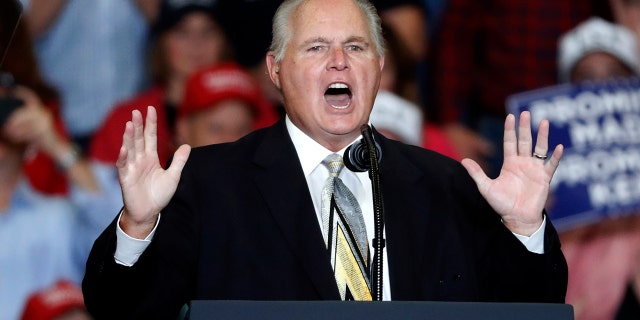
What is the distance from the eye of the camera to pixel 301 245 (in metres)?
2.16

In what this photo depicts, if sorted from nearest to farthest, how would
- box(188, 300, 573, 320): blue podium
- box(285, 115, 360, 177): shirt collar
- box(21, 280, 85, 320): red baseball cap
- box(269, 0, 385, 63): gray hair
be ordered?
1. box(188, 300, 573, 320): blue podium
2. box(285, 115, 360, 177): shirt collar
3. box(269, 0, 385, 63): gray hair
4. box(21, 280, 85, 320): red baseball cap

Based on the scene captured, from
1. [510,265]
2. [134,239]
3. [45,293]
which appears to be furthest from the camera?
[45,293]

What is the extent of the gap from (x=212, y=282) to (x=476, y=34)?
2871 millimetres

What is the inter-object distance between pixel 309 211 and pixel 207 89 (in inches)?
91.0

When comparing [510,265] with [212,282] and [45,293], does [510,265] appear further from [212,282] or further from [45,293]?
[45,293]

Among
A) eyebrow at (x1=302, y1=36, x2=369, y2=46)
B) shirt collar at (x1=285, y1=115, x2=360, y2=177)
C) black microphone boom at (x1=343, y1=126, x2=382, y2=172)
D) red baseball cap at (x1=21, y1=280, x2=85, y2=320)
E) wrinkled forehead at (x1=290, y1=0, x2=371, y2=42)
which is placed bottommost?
red baseball cap at (x1=21, y1=280, x2=85, y2=320)

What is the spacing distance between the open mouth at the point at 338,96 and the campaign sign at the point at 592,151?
2.48 m

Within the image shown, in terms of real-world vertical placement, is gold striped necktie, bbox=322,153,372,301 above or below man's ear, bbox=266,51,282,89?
below

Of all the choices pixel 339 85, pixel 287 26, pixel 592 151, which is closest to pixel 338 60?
pixel 339 85

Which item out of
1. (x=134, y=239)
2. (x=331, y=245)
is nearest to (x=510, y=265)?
(x=331, y=245)

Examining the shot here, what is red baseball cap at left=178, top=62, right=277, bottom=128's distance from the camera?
443 centimetres

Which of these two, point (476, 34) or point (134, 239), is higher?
point (476, 34)

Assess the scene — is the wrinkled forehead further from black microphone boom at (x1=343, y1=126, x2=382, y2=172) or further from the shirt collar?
black microphone boom at (x1=343, y1=126, x2=382, y2=172)

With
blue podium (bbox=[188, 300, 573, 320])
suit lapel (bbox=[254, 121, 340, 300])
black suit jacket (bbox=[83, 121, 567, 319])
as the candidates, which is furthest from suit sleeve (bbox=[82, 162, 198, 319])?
blue podium (bbox=[188, 300, 573, 320])
